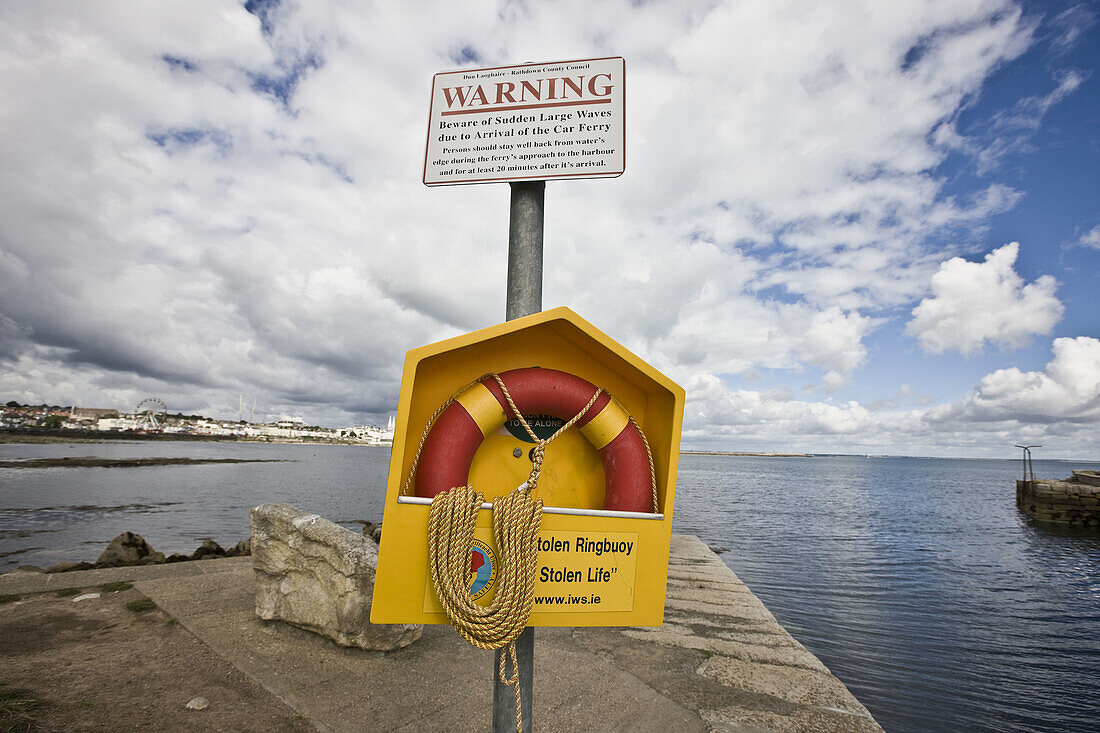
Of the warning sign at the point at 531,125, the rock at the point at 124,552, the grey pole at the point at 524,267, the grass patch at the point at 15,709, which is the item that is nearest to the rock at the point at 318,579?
the grass patch at the point at 15,709

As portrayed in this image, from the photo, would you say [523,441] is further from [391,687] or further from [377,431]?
[377,431]

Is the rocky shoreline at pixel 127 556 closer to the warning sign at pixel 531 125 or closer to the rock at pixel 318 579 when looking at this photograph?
the rock at pixel 318 579

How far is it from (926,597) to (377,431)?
144250mm

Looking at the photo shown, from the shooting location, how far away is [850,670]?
582 centimetres

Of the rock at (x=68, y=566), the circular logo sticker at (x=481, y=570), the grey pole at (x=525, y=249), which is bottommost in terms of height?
the rock at (x=68, y=566)

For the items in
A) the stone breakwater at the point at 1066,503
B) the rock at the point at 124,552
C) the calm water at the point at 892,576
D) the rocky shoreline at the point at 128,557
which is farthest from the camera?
the stone breakwater at the point at 1066,503

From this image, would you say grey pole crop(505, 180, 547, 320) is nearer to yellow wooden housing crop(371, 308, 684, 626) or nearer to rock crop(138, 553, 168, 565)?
yellow wooden housing crop(371, 308, 684, 626)

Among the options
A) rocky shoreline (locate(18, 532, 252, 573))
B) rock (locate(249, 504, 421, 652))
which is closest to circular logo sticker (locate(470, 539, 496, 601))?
rock (locate(249, 504, 421, 652))

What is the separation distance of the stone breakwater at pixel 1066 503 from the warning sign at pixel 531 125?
2855 cm

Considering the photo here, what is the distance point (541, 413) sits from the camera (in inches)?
64.9

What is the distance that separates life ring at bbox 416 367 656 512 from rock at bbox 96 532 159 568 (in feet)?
24.3

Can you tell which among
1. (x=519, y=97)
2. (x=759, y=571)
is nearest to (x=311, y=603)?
(x=519, y=97)

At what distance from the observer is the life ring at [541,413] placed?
1.52 meters

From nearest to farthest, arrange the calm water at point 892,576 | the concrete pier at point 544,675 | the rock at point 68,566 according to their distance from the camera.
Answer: the concrete pier at point 544,675, the calm water at point 892,576, the rock at point 68,566
